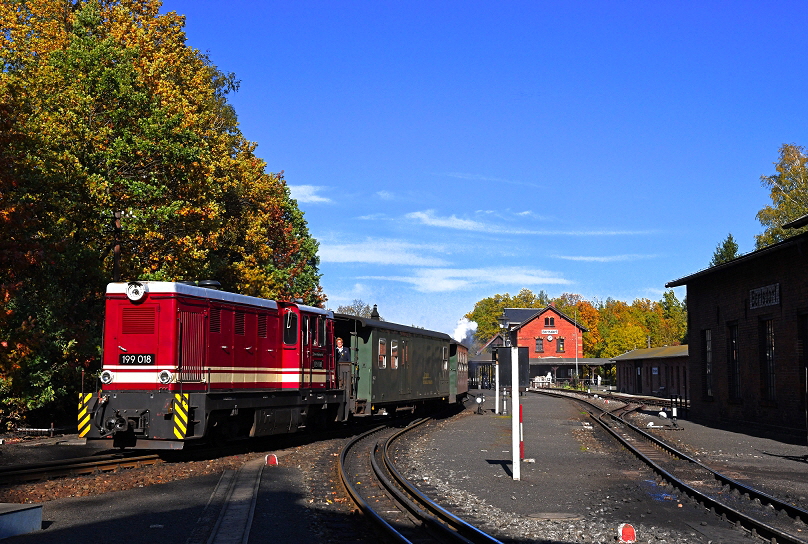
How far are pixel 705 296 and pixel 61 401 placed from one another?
Result: 87.5ft

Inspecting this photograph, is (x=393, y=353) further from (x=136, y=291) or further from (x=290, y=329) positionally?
(x=136, y=291)

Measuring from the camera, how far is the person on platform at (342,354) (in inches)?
879

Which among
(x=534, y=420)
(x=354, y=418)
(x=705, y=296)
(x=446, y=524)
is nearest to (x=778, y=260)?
(x=705, y=296)

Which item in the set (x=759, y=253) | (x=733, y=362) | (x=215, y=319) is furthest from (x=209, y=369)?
(x=733, y=362)

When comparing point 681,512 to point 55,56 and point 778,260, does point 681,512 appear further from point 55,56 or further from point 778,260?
point 55,56

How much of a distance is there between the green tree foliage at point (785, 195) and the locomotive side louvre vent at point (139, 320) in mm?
50863

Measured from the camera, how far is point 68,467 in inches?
548

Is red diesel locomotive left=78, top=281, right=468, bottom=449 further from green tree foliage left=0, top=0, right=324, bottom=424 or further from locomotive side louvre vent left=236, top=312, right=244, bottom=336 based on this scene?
green tree foliage left=0, top=0, right=324, bottom=424

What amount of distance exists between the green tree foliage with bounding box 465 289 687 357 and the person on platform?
70139 mm

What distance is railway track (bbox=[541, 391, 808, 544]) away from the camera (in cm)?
1014

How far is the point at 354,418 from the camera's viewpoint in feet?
91.7

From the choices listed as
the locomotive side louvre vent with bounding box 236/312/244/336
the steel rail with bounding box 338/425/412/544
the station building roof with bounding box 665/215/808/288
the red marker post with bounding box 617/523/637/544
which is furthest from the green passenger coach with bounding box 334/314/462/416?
the red marker post with bounding box 617/523/637/544

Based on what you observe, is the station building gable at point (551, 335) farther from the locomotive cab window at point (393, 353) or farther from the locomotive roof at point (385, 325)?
the locomotive cab window at point (393, 353)

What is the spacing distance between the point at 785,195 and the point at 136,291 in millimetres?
52914
